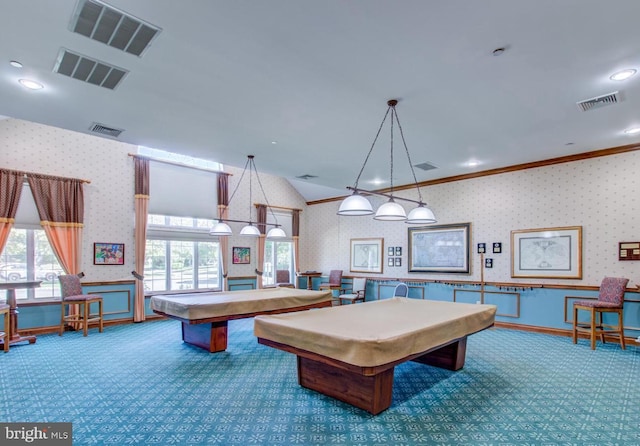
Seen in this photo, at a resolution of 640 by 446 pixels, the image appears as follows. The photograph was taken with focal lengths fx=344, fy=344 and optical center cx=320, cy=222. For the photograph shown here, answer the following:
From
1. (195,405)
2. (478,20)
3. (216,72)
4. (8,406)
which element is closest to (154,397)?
(195,405)

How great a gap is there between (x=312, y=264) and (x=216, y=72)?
26.1 ft

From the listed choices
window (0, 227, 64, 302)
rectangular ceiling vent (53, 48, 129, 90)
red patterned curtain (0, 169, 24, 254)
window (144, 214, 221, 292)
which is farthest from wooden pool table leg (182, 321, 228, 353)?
red patterned curtain (0, 169, 24, 254)

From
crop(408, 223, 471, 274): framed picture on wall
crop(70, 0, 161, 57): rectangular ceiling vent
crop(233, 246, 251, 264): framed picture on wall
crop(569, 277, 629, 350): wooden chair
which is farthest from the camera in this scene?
crop(233, 246, 251, 264): framed picture on wall

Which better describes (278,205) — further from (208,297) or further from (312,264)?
(208,297)

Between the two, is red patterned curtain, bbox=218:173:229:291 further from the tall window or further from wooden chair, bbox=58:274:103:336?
wooden chair, bbox=58:274:103:336

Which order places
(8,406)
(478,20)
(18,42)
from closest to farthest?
1. (478,20)
2. (18,42)
3. (8,406)

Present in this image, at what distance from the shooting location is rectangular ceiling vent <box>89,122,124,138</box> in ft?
15.1

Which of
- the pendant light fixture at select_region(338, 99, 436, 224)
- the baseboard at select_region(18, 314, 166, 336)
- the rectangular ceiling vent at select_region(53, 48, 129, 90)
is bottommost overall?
the baseboard at select_region(18, 314, 166, 336)

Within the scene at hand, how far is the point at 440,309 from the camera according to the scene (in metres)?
4.15

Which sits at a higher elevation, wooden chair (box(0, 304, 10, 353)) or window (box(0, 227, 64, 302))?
window (box(0, 227, 64, 302))

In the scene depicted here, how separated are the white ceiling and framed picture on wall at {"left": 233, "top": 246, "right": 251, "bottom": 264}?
3.78 m

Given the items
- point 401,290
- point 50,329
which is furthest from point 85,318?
point 401,290

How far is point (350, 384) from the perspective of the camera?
3.20m

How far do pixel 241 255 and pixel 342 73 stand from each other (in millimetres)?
6562
